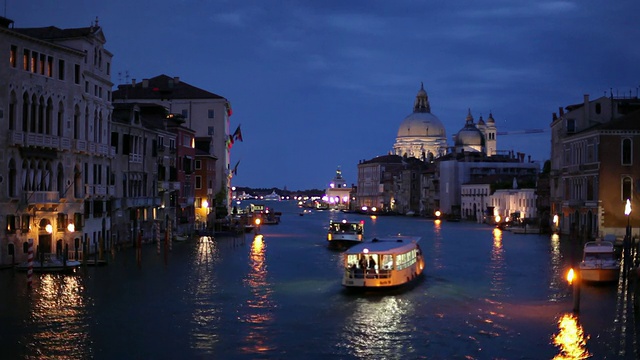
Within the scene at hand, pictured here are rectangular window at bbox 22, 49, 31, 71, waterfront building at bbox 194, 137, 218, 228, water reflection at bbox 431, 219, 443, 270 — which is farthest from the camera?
waterfront building at bbox 194, 137, 218, 228

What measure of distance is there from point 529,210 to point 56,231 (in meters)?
50.8

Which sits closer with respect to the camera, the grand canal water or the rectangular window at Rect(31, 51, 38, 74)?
the grand canal water

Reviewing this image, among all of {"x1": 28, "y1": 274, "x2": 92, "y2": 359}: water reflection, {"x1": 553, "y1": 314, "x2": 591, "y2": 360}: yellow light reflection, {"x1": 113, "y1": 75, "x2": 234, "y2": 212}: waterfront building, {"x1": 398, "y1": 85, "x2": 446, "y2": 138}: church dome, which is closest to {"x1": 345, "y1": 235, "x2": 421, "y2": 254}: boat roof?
{"x1": 553, "y1": 314, "x2": 591, "y2": 360}: yellow light reflection

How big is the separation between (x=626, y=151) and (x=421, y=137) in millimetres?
117566

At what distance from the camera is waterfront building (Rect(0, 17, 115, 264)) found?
2945 centimetres

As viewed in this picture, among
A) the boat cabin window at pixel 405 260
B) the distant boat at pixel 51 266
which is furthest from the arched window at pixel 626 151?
the distant boat at pixel 51 266

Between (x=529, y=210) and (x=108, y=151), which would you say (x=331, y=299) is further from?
(x=529, y=210)

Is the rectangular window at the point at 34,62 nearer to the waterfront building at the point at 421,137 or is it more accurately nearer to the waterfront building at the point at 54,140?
the waterfront building at the point at 54,140

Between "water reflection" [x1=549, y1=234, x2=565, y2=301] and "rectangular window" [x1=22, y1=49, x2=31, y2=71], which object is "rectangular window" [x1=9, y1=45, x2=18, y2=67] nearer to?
"rectangular window" [x1=22, y1=49, x2=31, y2=71]

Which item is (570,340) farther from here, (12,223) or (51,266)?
(12,223)

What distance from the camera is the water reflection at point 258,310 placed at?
776 inches

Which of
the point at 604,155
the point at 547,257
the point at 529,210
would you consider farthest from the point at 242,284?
the point at 529,210

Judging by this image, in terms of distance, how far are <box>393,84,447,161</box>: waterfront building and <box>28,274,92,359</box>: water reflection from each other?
444 feet

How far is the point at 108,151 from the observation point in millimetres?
37344
